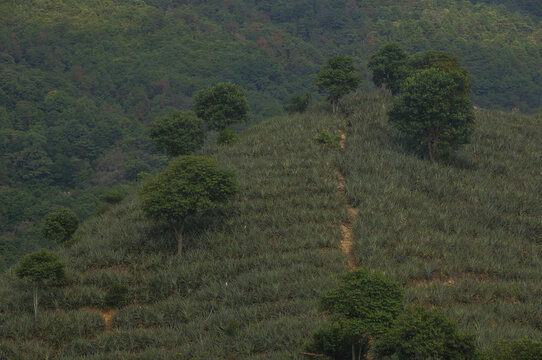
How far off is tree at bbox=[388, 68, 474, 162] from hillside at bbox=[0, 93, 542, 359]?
185 centimetres

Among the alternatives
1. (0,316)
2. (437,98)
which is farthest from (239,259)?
(437,98)

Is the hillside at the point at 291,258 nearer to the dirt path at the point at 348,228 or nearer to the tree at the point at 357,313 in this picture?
the dirt path at the point at 348,228

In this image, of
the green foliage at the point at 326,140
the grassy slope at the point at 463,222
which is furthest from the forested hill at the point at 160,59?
the grassy slope at the point at 463,222

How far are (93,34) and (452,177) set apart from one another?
145 m

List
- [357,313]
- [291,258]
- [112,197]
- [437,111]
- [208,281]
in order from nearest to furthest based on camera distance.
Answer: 1. [357,313]
2. [208,281]
3. [291,258]
4. [437,111]
5. [112,197]

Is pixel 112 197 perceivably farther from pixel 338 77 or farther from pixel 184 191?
pixel 338 77

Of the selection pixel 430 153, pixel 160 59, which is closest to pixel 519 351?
pixel 430 153

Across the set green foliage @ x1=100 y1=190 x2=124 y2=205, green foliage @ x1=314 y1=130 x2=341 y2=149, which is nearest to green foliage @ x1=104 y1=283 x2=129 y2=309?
green foliage @ x1=100 y1=190 x2=124 y2=205

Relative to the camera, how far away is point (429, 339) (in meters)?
13.2

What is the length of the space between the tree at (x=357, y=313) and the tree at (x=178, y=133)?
2782cm

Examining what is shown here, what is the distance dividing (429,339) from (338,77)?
35302 mm

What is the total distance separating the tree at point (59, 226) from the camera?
30.3 metres

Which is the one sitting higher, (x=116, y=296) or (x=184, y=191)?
(x=184, y=191)

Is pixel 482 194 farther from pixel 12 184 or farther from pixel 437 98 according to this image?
pixel 12 184
